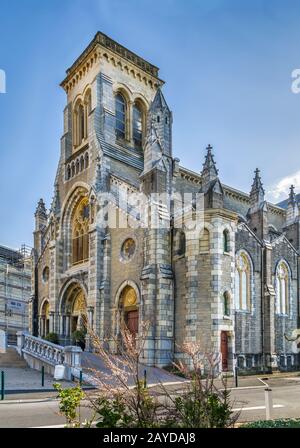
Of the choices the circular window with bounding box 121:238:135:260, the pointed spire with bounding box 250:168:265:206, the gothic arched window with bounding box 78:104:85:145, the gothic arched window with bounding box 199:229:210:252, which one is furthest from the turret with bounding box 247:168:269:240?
the gothic arched window with bounding box 78:104:85:145

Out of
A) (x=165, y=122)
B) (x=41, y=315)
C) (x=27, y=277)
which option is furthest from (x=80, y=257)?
(x=27, y=277)

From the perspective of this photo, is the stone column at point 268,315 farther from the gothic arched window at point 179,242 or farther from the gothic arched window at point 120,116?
the gothic arched window at point 120,116

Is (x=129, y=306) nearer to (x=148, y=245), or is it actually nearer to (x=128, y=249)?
(x=128, y=249)

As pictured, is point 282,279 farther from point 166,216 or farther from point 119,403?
point 119,403

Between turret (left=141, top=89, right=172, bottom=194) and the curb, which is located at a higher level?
turret (left=141, top=89, right=172, bottom=194)

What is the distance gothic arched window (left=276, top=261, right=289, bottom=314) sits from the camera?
2791 cm

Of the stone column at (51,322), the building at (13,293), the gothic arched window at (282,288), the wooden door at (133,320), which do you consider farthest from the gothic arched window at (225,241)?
the building at (13,293)

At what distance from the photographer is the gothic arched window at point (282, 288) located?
91.6ft

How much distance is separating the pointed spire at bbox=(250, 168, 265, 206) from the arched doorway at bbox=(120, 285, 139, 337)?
1053 centimetres

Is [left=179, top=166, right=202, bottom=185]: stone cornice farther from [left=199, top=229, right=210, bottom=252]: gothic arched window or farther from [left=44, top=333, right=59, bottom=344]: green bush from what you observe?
[left=44, top=333, right=59, bottom=344]: green bush

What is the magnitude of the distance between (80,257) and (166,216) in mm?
9229

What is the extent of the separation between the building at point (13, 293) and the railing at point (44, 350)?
20.5 meters

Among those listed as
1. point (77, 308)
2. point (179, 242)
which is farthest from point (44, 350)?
point (77, 308)

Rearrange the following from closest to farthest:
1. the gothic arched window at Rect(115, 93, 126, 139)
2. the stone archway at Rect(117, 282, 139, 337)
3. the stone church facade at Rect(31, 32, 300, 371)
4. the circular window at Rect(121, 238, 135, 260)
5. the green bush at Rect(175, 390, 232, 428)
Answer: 1. the green bush at Rect(175, 390, 232, 428)
2. the stone church facade at Rect(31, 32, 300, 371)
3. the stone archway at Rect(117, 282, 139, 337)
4. the circular window at Rect(121, 238, 135, 260)
5. the gothic arched window at Rect(115, 93, 126, 139)
